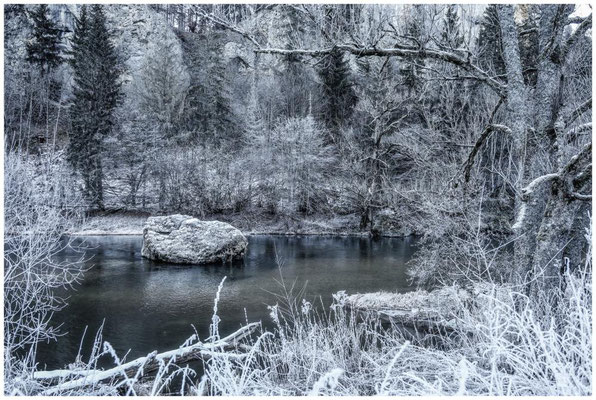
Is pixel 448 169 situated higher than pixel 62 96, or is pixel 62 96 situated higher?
pixel 62 96

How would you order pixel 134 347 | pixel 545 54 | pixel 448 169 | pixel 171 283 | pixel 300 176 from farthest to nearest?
pixel 300 176 < pixel 171 283 < pixel 448 169 < pixel 134 347 < pixel 545 54

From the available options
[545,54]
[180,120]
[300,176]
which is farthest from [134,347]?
[180,120]

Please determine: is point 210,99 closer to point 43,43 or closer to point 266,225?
point 266,225

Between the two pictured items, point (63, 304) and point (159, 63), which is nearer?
point (63, 304)

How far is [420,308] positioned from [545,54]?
5.71 metres

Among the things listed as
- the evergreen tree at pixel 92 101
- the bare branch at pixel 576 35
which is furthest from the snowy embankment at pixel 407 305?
the evergreen tree at pixel 92 101

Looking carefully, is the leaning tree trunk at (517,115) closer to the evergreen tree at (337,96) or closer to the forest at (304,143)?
the forest at (304,143)

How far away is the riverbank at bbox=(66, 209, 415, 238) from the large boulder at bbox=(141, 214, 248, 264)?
7.67 metres

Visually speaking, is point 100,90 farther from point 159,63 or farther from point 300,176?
point 300,176

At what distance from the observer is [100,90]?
31.5 metres

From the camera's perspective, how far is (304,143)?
99.3ft

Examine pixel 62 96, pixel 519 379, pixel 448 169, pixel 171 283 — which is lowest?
pixel 171 283

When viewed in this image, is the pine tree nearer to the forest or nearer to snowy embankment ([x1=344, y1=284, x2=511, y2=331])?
the forest

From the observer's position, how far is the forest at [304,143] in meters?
5.50
